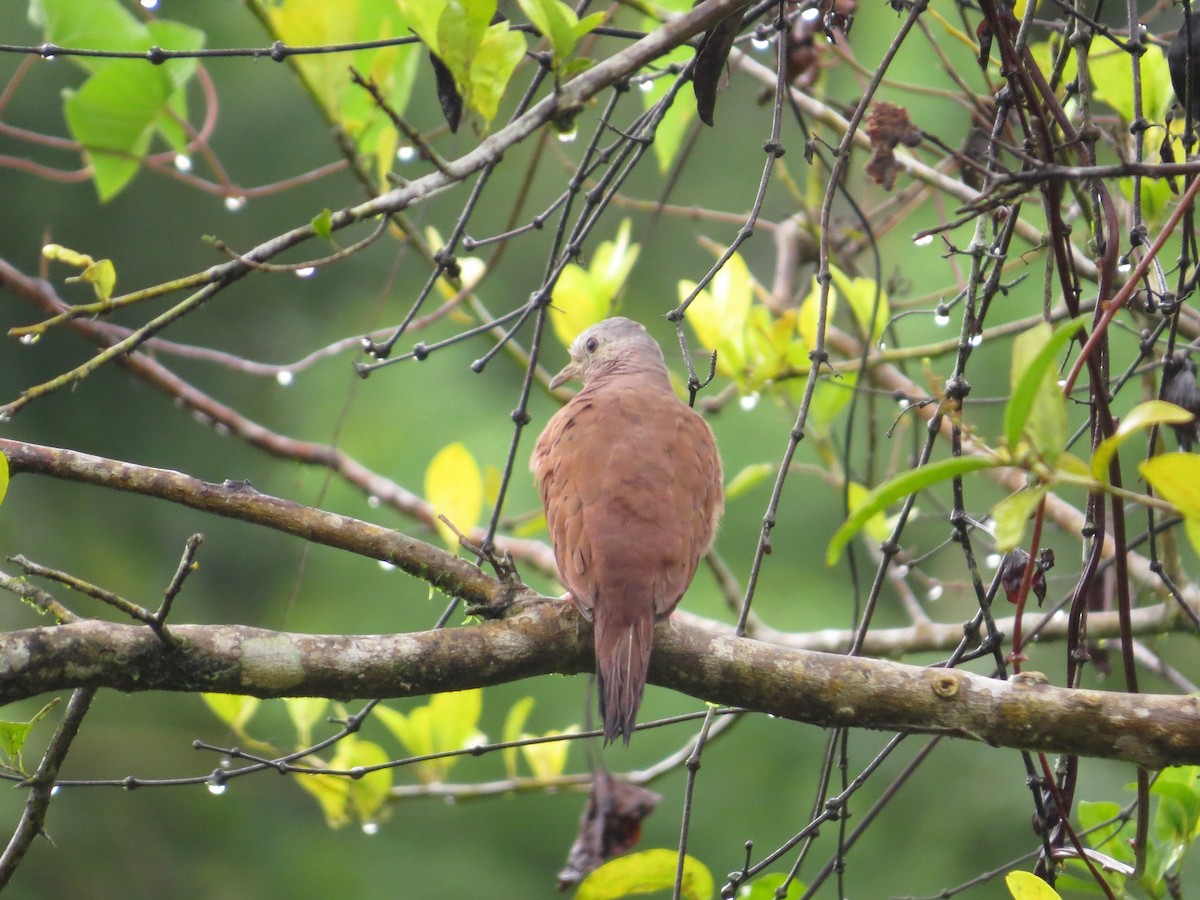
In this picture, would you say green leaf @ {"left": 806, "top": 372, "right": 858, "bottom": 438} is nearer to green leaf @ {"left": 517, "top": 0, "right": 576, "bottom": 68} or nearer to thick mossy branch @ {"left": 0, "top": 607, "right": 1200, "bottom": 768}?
thick mossy branch @ {"left": 0, "top": 607, "right": 1200, "bottom": 768}

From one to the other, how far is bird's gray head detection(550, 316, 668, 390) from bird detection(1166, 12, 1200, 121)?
1649mm

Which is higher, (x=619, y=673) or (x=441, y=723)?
(x=441, y=723)

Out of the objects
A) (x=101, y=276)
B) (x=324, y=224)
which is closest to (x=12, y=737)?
(x=101, y=276)

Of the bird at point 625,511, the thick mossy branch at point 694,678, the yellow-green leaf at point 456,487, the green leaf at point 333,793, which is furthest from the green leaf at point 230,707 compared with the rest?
the thick mossy branch at point 694,678

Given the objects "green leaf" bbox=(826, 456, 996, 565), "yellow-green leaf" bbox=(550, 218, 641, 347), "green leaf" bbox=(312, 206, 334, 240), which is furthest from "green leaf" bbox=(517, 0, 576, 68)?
"yellow-green leaf" bbox=(550, 218, 641, 347)

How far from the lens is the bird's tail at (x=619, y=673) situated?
7.02ft

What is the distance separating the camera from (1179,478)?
125 centimetres

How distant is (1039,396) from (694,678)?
940 mm

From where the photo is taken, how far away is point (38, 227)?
8031 millimetres

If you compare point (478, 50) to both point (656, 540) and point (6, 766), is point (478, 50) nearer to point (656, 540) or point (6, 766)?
point (656, 540)

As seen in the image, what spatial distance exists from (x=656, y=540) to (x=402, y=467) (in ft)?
13.1

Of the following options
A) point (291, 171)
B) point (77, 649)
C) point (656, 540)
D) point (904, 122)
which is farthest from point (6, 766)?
point (291, 171)

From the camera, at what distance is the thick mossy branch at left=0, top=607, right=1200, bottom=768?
166cm

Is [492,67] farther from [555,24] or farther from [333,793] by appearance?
[333,793]
